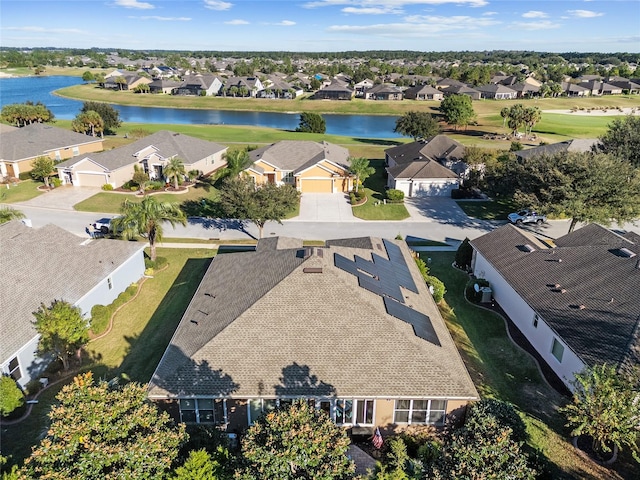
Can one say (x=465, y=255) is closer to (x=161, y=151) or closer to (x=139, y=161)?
(x=161, y=151)

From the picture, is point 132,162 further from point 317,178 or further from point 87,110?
point 87,110

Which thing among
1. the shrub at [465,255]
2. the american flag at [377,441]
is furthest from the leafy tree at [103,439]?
the shrub at [465,255]

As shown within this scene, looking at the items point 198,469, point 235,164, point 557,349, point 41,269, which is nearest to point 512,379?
point 557,349

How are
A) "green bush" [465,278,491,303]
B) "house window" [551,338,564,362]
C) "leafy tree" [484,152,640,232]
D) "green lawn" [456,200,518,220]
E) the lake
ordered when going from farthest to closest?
the lake < "green lawn" [456,200,518,220] < "leafy tree" [484,152,640,232] < "green bush" [465,278,491,303] < "house window" [551,338,564,362]

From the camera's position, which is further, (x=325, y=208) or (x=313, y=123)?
(x=313, y=123)

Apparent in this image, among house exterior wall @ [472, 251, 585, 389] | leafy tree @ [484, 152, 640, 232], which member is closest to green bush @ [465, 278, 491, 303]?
house exterior wall @ [472, 251, 585, 389]

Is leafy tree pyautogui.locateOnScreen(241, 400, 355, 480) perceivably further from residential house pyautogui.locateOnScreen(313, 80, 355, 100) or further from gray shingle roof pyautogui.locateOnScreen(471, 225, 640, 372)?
residential house pyautogui.locateOnScreen(313, 80, 355, 100)
